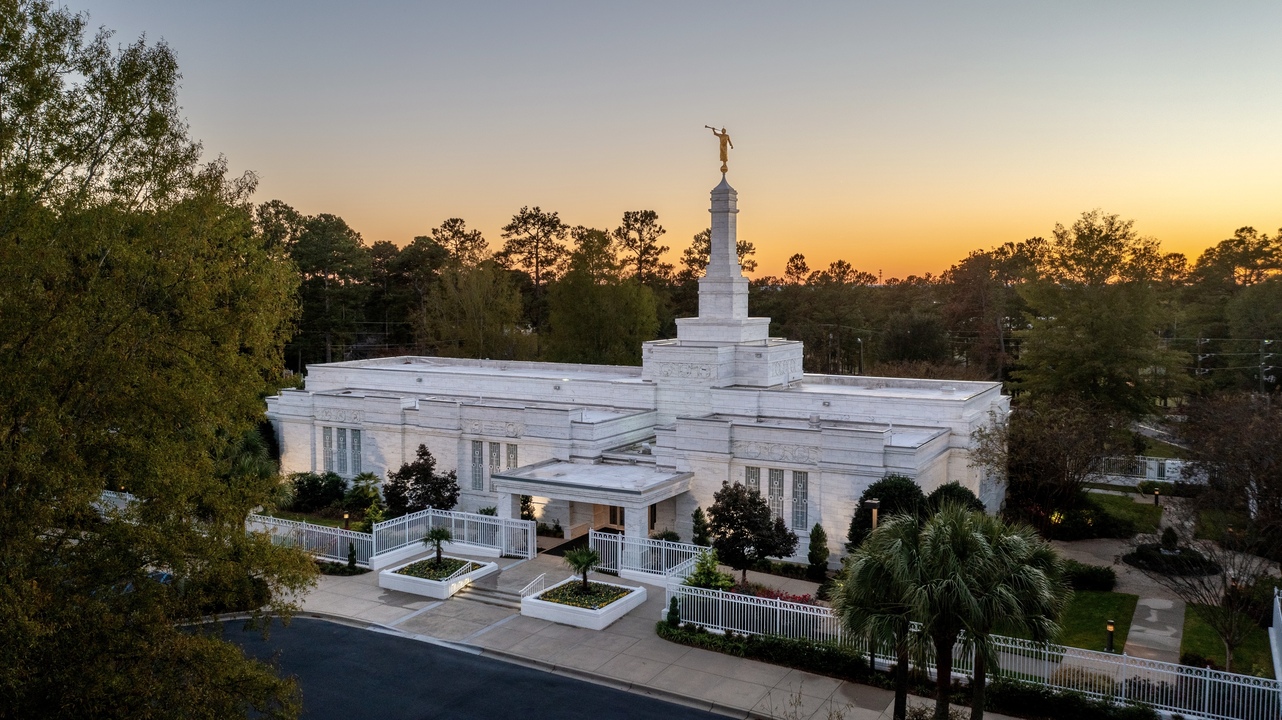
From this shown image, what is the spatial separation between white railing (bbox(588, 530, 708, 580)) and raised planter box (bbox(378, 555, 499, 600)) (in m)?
3.37

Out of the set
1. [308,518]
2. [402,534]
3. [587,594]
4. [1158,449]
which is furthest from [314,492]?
[1158,449]

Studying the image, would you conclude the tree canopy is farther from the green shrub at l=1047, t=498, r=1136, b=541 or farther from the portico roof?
the green shrub at l=1047, t=498, r=1136, b=541

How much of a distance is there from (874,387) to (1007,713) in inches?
816

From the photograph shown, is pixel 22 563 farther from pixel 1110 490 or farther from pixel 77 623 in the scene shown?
pixel 1110 490

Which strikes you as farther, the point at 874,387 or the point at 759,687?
the point at 874,387

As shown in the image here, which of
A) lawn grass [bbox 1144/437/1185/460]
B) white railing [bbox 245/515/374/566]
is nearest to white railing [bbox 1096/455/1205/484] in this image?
lawn grass [bbox 1144/437/1185/460]

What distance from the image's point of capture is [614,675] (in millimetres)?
19531

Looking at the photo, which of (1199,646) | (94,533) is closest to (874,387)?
(1199,646)

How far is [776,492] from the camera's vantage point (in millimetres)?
28531

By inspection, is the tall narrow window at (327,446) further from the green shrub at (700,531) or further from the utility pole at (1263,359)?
the utility pole at (1263,359)

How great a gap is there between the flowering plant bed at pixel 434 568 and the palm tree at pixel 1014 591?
15.6m

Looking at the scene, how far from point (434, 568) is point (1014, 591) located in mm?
16964

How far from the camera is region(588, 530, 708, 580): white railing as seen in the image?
2562cm

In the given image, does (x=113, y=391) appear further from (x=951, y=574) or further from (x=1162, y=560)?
(x=1162, y=560)
